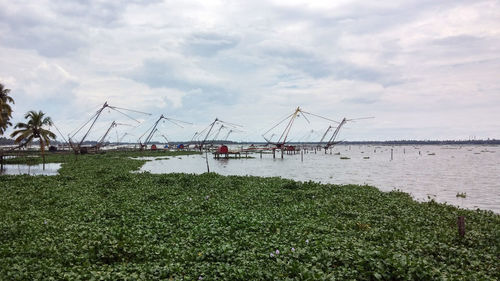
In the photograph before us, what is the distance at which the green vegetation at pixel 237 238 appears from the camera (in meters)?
7.65

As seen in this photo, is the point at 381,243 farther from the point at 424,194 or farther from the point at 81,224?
the point at 424,194

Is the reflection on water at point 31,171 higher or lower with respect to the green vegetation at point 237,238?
higher

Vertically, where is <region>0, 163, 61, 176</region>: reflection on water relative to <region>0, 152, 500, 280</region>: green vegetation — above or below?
above

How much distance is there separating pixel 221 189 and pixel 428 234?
1328cm

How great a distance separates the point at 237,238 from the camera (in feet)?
34.4

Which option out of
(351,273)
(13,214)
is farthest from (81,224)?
(351,273)

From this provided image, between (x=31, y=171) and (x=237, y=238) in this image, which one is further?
(x=31, y=171)

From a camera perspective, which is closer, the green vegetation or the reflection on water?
the green vegetation

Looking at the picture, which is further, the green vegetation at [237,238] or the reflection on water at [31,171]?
the reflection on water at [31,171]

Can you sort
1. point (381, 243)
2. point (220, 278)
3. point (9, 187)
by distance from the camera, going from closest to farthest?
point (220, 278) < point (381, 243) < point (9, 187)

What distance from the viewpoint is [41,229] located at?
11352 mm

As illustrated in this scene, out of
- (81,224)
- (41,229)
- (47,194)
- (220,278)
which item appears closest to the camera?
(220,278)

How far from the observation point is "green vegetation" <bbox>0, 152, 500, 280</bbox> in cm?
765

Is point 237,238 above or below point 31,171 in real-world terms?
below
